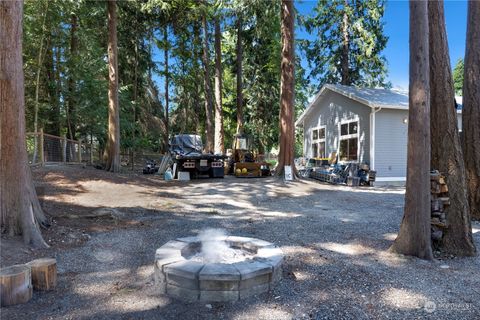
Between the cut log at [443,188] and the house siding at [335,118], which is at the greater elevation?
the house siding at [335,118]

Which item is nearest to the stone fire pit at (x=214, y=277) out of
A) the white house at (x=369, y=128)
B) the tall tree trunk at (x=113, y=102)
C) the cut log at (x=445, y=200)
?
the cut log at (x=445, y=200)

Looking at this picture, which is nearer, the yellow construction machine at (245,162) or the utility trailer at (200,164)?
the utility trailer at (200,164)

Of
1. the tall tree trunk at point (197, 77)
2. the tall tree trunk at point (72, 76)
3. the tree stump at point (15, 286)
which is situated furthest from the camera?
the tall tree trunk at point (197, 77)

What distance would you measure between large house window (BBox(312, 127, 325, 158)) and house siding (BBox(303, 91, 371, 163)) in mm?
274

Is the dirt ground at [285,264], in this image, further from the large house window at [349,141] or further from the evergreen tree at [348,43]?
the evergreen tree at [348,43]

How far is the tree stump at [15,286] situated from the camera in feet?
9.67

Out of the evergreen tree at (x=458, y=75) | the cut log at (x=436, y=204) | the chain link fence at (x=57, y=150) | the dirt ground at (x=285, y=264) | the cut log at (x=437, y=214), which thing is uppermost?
the evergreen tree at (x=458, y=75)

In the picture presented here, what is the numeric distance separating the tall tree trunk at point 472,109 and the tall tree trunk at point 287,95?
6096mm

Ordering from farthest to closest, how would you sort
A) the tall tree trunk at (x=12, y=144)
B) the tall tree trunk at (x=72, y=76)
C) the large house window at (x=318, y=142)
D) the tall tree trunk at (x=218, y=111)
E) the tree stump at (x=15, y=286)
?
the tall tree trunk at (x=218, y=111), the large house window at (x=318, y=142), the tall tree trunk at (x=72, y=76), the tall tree trunk at (x=12, y=144), the tree stump at (x=15, y=286)

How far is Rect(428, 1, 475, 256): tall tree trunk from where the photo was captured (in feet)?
15.6

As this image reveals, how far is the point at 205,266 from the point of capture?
129 inches

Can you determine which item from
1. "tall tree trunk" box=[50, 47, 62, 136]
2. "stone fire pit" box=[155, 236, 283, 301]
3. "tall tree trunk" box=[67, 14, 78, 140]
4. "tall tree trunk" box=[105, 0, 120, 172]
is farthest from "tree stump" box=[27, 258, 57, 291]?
"tall tree trunk" box=[50, 47, 62, 136]

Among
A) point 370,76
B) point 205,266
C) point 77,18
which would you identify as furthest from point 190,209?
point 370,76

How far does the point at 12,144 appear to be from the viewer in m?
4.54
